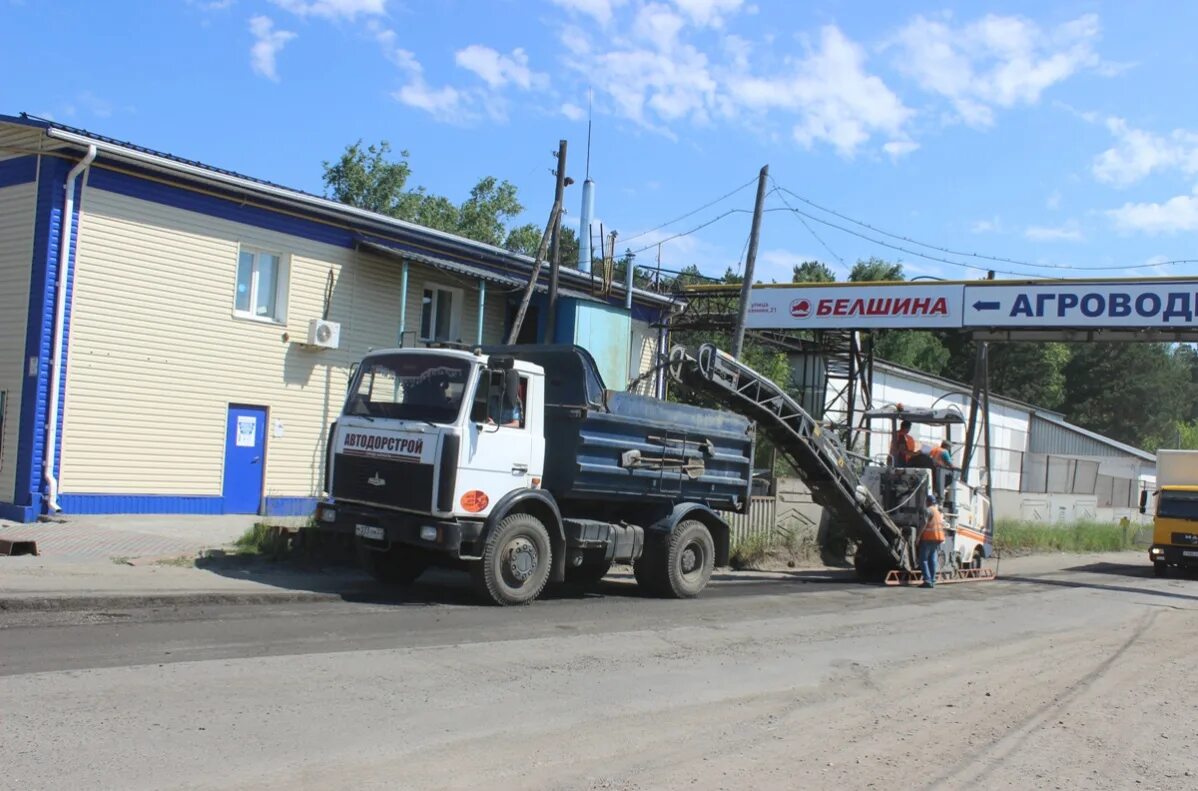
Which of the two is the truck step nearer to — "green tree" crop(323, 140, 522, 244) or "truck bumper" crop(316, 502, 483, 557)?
"truck bumper" crop(316, 502, 483, 557)

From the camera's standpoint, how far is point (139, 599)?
9.98 meters

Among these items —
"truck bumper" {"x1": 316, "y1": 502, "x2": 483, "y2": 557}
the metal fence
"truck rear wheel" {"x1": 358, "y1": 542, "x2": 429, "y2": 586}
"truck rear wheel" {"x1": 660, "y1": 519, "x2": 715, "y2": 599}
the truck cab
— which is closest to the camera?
"truck bumper" {"x1": 316, "y1": 502, "x2": 483, "y2": 557}

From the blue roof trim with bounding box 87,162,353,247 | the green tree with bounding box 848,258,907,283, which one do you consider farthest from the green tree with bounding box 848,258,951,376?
the blue roof trim with bounding box 87,162,353,247

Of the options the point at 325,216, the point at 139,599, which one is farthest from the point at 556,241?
the point at 139,599

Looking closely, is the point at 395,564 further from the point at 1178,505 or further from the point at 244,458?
the point at 1178,505

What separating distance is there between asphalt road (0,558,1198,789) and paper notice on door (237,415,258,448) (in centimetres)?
811

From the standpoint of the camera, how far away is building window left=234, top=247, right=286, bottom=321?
60.3 ft

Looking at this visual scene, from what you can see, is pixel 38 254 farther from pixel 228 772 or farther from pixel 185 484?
pixel 228 772

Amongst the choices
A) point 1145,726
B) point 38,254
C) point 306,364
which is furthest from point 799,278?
point 1145,726

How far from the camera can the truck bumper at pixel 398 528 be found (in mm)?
10750

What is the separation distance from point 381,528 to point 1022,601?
34.3ft

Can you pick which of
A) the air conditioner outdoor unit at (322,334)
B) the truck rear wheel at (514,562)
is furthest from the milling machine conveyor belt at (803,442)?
the air conditioner outdoor unit at (322,334)

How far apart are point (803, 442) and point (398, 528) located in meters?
7.49

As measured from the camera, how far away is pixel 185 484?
686 inches
